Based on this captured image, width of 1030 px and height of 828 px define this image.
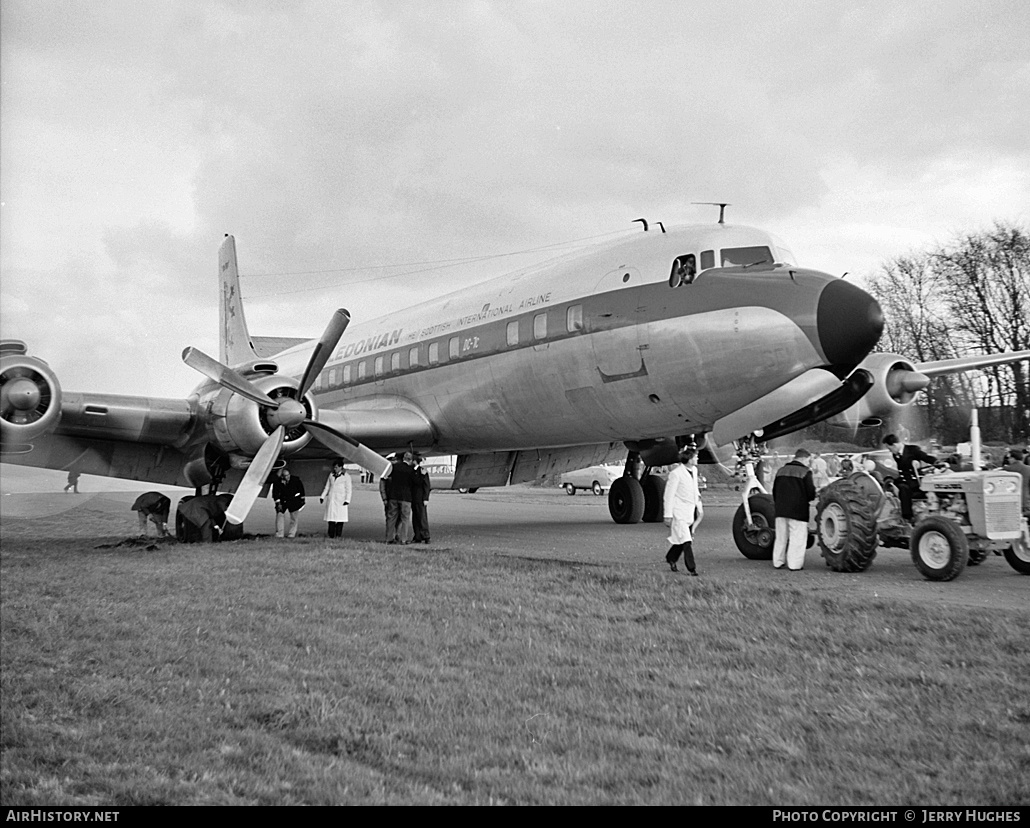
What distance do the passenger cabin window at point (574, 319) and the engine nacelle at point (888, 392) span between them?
4744 millimetres

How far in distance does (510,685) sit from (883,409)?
10.7 meters

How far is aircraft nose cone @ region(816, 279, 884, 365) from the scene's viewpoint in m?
11.3

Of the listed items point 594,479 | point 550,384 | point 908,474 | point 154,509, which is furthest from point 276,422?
point 594,479

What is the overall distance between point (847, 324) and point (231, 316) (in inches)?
774

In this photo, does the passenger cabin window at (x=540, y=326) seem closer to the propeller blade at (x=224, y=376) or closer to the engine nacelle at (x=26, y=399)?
the propeller blade at (x=224, y=376)

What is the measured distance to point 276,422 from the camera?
15023mm

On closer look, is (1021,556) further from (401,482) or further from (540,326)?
(401,482)

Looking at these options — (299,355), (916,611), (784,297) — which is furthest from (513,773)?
(299,355)

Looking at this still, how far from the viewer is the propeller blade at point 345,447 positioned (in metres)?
15.6

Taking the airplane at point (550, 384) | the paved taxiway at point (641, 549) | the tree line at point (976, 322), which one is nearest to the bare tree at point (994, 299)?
the tree line at point (976, 322)

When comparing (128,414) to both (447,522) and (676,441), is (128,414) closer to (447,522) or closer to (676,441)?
(447,522)

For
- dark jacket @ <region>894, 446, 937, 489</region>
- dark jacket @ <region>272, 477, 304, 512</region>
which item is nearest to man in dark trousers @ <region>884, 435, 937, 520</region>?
dark jacket @ <region>894, 446, 937, 489</region>

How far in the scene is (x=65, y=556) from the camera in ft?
41.5

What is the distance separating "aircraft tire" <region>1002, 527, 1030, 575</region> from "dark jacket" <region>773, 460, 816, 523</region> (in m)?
2.40
